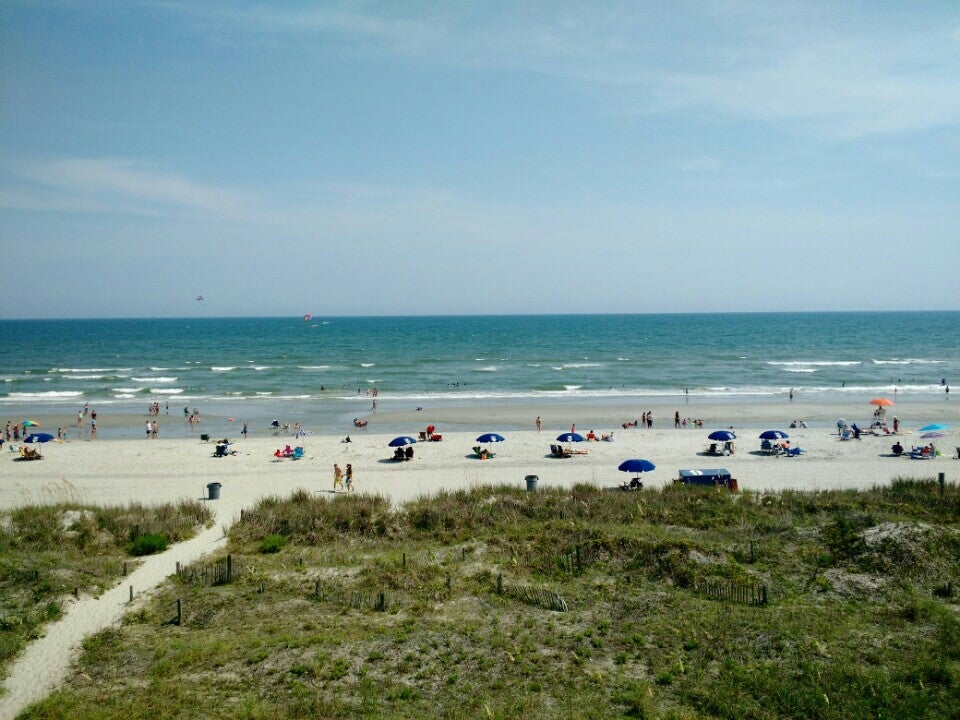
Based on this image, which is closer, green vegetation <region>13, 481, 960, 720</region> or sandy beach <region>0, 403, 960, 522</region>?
green vegetation <region>13, 481, 960, 720</region>

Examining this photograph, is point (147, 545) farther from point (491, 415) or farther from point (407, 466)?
point (491, 415)

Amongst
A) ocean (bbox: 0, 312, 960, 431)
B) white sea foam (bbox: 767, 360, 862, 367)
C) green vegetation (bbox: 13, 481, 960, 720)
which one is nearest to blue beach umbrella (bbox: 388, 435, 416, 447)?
green vegetation (bbox: 13, 481, 960, 720)

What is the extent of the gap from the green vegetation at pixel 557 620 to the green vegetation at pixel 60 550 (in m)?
1.61

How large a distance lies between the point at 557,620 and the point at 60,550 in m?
12.7

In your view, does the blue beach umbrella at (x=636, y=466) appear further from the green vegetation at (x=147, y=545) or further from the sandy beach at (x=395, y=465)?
the green vegetation at (x=147, y=545)

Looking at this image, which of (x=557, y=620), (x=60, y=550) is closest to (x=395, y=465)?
(x=60, y=550)

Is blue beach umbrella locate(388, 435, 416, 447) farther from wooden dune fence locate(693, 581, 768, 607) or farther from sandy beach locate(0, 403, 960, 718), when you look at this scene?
wooden dune fence locate(693, 581, 768, 607)

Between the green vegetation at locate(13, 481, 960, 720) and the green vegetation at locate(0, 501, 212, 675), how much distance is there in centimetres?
161

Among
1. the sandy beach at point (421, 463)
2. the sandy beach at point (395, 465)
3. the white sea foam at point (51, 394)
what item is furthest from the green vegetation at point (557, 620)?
the white sea foam at point (51, 394)

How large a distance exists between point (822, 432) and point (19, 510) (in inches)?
1474

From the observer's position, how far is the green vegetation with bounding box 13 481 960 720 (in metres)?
10.1

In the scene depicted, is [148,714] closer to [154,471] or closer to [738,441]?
[154,471]

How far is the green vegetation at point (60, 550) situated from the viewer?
42.8ft

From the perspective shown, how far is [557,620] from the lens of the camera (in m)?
12.8
